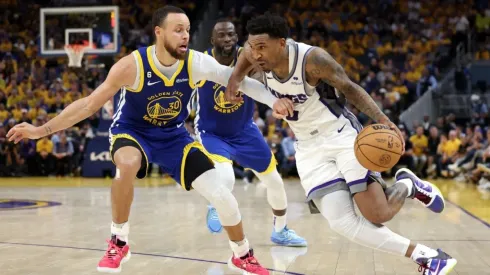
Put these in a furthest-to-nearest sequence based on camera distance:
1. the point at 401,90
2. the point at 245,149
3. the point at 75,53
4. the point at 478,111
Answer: the point at 401,90 → the point at 478,111 → the point at 75,53 → the point at 245,149

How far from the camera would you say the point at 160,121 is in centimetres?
517

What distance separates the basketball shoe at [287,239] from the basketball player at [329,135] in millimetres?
1626

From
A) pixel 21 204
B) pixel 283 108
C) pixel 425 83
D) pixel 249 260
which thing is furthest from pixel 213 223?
pixel 425 83

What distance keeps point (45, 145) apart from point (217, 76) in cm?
1348

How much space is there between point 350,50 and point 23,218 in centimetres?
1459

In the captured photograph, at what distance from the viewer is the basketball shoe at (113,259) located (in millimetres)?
4945

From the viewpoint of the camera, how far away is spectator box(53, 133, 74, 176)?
17.6m

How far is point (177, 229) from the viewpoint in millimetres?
7770

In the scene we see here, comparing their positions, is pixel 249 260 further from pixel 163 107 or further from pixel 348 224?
pixel 163 107

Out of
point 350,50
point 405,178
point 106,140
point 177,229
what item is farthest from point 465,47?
point 405,178

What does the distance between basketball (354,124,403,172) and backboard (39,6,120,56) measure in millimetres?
13695

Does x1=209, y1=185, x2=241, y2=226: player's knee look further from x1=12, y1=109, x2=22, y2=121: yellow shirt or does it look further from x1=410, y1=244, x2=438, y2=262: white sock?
x1=12, y1=109, x2=22, y2=121: yellow shirt

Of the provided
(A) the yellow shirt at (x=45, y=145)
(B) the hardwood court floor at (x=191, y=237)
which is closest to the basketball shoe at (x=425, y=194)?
(B) the hardwood court floor at (x=191, y=237)

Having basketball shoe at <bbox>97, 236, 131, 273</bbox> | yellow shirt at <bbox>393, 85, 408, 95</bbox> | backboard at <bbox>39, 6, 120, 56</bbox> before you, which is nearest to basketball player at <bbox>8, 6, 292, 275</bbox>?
basketball shoe at <bbox>97, 236, 131, 273</bbox>
